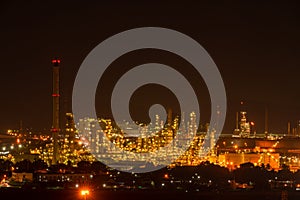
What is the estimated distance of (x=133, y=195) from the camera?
54.1 ft

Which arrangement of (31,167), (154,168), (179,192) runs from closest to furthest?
(179,192) < (31,167) < (154,168)

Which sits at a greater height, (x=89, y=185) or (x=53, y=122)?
(x=53, y=122)

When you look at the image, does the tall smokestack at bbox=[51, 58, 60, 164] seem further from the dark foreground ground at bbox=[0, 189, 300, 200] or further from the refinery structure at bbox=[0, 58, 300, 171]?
the dark foreground ground at bbox=[0, 189, 300, 200]

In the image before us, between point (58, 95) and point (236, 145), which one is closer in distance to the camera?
point (58, 95)

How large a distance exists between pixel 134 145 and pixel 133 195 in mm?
17285

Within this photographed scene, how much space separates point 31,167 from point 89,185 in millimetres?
5329

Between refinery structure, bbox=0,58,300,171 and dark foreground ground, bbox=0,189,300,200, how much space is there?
996 centimetres

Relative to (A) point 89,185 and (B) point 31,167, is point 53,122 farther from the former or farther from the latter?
(A) point 89,185

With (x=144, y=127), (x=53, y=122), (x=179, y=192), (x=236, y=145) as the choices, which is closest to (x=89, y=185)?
(x=179, y=192)

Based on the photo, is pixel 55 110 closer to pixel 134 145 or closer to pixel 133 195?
pixel 134 145

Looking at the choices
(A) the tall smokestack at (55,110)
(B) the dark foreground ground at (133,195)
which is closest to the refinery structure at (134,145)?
(A) the tall smokestack at (55,110)

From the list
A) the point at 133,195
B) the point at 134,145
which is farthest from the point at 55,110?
the point at 133,195

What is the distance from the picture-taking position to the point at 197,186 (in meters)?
19.2

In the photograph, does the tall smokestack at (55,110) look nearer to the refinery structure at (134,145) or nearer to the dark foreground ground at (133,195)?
the refinery structure at (134,145)
